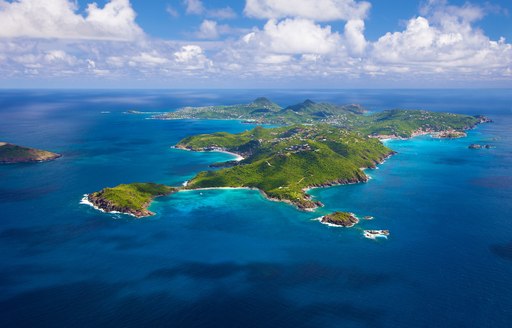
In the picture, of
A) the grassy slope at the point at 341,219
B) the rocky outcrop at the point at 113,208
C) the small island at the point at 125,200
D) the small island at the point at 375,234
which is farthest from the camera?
the small island at the point at 125,200

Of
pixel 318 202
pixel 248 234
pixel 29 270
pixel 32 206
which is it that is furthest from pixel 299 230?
pixel 32 206

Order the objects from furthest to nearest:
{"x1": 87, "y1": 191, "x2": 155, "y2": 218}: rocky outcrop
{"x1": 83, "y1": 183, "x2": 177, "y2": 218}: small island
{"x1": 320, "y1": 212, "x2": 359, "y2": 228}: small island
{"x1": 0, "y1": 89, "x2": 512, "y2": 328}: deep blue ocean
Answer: {"x1": 83, "y1": 183, "x2": 177, "y2": 218}: small island → {"x1": 87, "y1": 191, "x2": 155, "y2": 218}: rocky outcrop → {"x1": 320, "y1": 212, "x2": 359, "y2": 228}: small island → {"x1": 0, "y1": 89, "x2": 512, "y2": 328}: deep blue ocean

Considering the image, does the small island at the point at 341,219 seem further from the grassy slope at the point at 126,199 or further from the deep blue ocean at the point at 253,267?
the grassy slope at the point at 126,199

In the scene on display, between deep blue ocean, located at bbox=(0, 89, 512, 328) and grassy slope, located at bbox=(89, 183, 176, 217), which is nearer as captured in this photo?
deep blue ocean, located at bbox=(0, 89, 512, 328)

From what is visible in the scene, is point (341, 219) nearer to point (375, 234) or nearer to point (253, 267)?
point (375, 234)

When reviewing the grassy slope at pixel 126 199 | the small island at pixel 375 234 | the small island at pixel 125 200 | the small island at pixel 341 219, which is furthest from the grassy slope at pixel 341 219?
the grassy slope at pixel 126 199

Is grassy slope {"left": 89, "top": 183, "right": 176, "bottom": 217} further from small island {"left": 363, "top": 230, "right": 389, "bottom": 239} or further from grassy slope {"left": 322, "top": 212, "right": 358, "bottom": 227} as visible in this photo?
small island {"left": 363, "top": 230, "right": 389, "bottom": 239}

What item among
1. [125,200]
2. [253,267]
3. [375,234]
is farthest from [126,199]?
[375,234]

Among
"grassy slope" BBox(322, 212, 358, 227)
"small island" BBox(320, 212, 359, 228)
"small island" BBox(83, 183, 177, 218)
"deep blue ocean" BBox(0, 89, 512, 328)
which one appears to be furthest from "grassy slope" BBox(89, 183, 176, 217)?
"grassy slope" BBox(322, 212, 358, 227)
